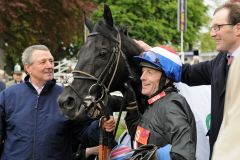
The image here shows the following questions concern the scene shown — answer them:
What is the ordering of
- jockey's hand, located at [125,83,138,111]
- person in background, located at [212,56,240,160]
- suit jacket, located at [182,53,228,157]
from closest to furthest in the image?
person in background, located at [212,56,240,160] < suit jacket, located at [182,53,228,157] < jockey's hand, located at [125,83,138,111]

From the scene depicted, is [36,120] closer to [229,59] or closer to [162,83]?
[162,83]

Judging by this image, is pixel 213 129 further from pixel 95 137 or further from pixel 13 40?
pixel 13 40

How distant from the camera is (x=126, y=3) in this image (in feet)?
107

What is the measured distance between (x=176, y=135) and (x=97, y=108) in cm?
105

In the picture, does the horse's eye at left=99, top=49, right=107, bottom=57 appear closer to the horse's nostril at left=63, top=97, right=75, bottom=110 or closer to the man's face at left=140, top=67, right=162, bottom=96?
the horse's nostril at left=63, top=97, right=75, bottom=110

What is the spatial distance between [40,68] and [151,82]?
1156 millimetres

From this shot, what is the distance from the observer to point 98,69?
3.87 metres

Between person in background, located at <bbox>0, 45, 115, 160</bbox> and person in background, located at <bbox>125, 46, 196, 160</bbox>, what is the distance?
25.4 inches

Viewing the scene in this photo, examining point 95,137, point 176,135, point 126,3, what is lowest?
point 95,137

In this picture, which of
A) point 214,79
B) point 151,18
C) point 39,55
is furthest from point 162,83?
point 151,18

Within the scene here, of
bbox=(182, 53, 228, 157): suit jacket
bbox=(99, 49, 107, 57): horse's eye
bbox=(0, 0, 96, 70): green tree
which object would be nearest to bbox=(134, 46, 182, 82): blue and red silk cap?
bbox=(182, 53, 228, 157): suit jacket

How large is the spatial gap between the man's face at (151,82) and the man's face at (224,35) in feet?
1.76

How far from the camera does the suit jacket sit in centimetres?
340

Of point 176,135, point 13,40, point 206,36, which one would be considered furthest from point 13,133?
point 206,36
